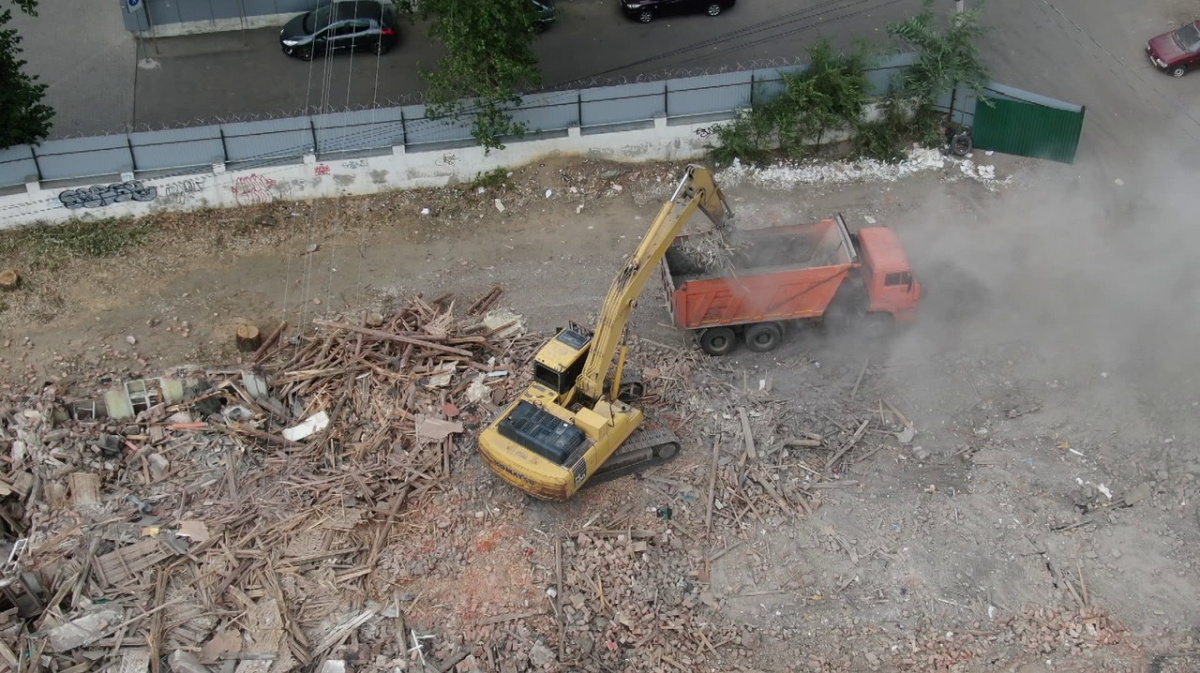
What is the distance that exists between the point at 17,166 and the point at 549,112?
12.7 metres

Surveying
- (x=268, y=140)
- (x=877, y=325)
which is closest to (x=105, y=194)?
(x=268, y=140)

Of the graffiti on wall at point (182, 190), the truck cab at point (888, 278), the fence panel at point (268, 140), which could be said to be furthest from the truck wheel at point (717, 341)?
the graffiti on wall at point (182, 190)

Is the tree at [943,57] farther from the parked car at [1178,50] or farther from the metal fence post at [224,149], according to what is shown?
the metal fence post at [224,149]

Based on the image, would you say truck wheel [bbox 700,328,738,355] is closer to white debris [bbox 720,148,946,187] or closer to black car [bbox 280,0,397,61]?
white debris [bbox 720,148,946,187]

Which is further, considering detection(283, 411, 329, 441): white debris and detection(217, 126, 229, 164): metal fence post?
detection(217, 126, 229, 164): metal fence post

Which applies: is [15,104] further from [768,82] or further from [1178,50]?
[1178,50]

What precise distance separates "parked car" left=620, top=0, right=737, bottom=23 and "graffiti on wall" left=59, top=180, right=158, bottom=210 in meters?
14.4

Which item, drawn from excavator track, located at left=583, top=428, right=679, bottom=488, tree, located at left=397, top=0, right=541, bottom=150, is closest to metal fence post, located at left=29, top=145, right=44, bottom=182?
tree, located at left=397, top=0, right=541, bottom=150

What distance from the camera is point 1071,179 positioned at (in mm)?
25281

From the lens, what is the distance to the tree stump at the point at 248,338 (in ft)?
69.7

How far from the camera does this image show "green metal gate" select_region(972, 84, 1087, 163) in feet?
82.9

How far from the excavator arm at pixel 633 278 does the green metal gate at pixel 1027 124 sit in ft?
36.6

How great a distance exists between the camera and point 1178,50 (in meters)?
27.7

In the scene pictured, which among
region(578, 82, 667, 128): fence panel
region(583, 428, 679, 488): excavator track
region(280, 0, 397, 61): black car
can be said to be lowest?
A: region(583, 428, 679, 488): excavator track
